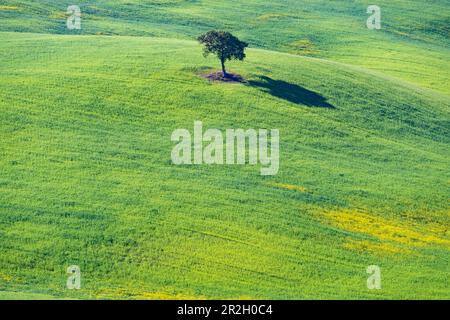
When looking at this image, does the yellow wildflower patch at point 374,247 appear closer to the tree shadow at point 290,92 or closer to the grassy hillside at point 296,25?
the tree shadow at point 290,92

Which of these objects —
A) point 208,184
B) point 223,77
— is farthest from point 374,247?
point 223,77

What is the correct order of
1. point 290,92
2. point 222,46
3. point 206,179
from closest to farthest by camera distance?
point 206,179, point 222,46, point 290,92

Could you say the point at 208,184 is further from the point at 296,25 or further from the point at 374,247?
the point at 296,25

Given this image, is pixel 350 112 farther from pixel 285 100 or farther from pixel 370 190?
pixel 370 190

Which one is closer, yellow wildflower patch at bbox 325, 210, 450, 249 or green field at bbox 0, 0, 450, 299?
green field at bbox 0, 0, 450, 299

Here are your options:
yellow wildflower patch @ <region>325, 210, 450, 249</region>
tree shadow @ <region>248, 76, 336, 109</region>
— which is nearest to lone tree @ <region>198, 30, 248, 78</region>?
tree shadow @ <region>248, 76, 336, 109</region>

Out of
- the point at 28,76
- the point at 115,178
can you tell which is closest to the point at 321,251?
the point at 115,178

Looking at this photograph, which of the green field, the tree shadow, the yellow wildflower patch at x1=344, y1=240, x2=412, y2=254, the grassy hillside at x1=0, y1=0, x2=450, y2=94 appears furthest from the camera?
the grassy hillside at x1=0, y1=0, x2=450, y2=94

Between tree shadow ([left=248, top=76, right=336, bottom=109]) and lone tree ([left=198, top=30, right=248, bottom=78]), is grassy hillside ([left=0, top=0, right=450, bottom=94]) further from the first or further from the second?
lone tree ([left=198, top=30, right=248, bottom=78])
